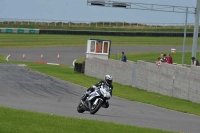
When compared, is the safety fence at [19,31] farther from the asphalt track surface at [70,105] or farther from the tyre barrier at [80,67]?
the asphalt track surface at [70,105]

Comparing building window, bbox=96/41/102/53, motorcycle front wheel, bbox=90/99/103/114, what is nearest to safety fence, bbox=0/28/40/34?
building window, bbox=96/41/102/53

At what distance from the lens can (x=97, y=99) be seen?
62.5 ft

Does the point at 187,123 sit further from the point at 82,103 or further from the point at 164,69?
the point at 164,69

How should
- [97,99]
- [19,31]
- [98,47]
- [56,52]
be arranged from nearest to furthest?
[97,99]
[98,47]
[56,52]
[19,31]

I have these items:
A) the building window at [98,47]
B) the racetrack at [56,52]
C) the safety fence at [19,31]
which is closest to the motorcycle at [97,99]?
the building window at [98,47]

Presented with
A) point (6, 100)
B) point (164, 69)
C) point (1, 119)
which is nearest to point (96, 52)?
point (164, 69)

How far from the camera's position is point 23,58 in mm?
58750

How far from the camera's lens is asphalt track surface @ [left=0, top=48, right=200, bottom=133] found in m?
18.5

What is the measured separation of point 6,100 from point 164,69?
10093 mm

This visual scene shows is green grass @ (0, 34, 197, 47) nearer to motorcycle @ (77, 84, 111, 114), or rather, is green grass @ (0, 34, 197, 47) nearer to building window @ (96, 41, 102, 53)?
building window @ (96, 41, 102, 53)

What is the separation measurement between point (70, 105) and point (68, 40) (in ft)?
195

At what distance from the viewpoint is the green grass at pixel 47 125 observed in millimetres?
12716

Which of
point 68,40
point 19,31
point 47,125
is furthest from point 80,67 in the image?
point 19,31

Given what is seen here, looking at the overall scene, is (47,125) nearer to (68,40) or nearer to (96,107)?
(96,107)
